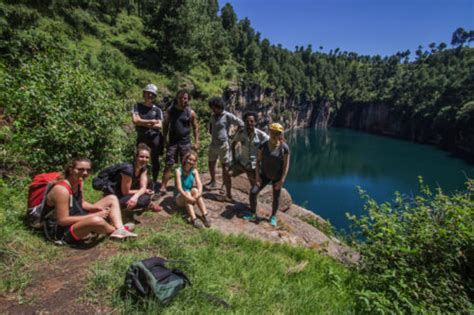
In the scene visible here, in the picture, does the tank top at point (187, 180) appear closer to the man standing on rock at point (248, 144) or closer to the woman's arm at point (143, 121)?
the woman's arm at point (143, 121)

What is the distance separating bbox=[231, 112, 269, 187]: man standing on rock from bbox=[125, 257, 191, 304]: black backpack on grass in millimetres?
3035

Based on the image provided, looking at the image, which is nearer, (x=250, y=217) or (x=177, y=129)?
(x=177, y=129)

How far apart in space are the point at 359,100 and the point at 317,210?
276ft

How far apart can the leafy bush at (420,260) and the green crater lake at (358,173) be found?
14.6m

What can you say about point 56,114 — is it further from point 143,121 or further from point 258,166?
point 258,166

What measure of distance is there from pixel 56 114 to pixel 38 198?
2.58 metres

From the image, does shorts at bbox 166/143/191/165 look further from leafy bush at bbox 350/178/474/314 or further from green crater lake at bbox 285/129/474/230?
green crater lake at bbox 285/129/474/230

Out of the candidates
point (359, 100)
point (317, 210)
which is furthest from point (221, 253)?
point (359, 100)

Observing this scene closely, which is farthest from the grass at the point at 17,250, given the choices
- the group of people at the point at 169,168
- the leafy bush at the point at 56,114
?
the leafy bush at the point at 56,114

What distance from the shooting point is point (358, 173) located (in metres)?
37.6

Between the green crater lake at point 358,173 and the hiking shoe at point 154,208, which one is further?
the green crater lake at point 358,173

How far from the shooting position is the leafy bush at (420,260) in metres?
2.99

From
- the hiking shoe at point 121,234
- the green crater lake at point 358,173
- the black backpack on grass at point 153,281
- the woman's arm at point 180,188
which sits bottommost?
the green crater lake at point 358,173

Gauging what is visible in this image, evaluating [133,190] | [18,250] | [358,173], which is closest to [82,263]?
[18,250]
